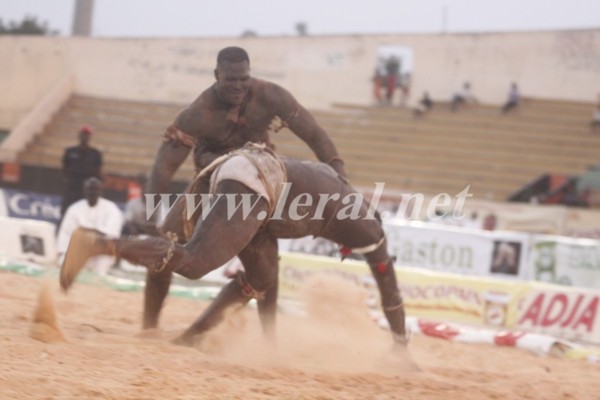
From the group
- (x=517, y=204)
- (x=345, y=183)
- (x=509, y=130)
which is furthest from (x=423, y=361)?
(x=509, y=130)

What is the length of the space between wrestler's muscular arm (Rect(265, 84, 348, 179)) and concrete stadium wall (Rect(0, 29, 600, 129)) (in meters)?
20.8

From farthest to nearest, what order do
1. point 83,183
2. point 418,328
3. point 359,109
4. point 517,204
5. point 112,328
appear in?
point 359,109
point 517,204
point 83,183
point 418,328
point 112,328

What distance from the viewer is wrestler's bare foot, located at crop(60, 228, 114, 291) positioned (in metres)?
4.97

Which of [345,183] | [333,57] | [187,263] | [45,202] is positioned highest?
[333,57]

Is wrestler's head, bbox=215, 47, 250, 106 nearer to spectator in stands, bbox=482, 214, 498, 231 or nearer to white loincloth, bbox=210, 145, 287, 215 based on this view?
white loincloth, bbox=210, 145, 287, 215

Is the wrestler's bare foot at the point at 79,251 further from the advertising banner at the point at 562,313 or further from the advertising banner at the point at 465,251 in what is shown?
the advertising banner at the point at 465,251

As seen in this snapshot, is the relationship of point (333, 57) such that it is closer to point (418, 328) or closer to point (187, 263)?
point (418, 328)

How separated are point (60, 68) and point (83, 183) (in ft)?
64.9

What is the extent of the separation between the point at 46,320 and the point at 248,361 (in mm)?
1288

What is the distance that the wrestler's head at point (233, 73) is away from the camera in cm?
578

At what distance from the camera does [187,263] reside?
16.8 ft

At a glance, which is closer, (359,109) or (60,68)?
(359,109)

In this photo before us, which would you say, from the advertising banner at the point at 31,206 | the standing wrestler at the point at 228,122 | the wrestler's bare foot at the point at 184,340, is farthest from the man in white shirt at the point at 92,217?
the wrestler's bare foot at the point at 184,340

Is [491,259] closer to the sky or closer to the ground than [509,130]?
closer to the ground
